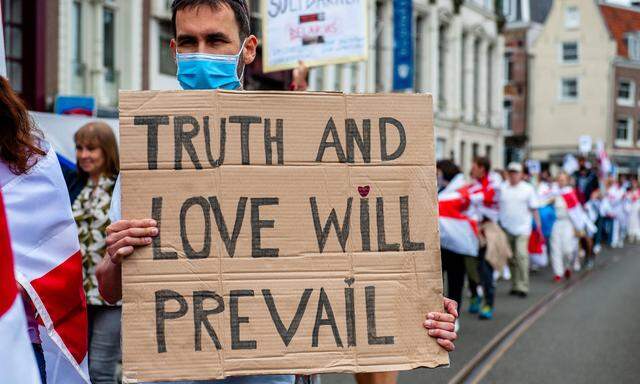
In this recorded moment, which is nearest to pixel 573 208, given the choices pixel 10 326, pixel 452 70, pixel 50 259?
pixel 50 259

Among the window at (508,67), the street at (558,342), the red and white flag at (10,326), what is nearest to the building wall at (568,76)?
the window at (508,67)

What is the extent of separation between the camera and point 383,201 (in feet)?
8.65

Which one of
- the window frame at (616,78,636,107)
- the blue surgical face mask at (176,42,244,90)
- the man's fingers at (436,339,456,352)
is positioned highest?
the window frame at (616,78,636,107)

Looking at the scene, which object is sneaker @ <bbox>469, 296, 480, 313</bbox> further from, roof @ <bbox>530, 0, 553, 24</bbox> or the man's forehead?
roof @ <bbox>530, 0, 553, 24</bbox>

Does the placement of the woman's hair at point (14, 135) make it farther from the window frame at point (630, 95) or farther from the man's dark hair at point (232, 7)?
the window frame at point (630, 95)

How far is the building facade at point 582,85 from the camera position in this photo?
58.2 m

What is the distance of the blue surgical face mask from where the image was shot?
2734 millimetres

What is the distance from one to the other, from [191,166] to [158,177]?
0.09m

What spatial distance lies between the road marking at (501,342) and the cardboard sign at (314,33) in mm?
2872

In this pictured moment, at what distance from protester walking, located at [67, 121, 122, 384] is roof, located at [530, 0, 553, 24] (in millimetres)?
62678

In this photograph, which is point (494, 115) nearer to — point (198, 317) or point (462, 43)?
point (462, 43)

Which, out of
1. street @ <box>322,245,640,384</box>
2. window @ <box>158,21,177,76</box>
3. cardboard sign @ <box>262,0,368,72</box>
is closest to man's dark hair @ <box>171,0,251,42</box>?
street @ <box>322,245,640,384</box>

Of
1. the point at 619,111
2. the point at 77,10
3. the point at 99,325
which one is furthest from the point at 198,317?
the point at 619,111

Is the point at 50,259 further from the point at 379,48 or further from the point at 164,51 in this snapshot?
the point at 379,48
